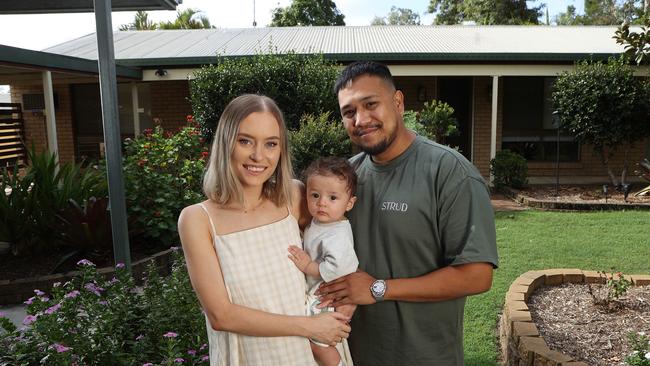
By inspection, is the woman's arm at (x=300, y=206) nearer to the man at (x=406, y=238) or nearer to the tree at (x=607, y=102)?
the man at (x=406, y=238)

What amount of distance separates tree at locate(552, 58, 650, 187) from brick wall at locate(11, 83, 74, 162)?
12509 millimetres

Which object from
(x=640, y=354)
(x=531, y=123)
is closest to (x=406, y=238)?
(x=640, y=354)

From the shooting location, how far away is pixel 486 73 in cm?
1180

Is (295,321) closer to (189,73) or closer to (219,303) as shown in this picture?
(219,303)

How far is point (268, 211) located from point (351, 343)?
25.7 inches

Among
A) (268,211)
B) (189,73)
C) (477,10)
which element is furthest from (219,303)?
(477,10)

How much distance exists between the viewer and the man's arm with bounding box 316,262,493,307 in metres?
1.87

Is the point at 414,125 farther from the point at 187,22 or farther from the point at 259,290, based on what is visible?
the point at 187,22

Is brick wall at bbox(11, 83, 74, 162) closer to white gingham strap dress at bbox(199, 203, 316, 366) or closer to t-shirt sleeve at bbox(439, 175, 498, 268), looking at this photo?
white gingham strap dress at bbox(199, 203, 316, 366)

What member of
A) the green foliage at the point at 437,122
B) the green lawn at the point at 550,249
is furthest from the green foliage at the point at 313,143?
the green lawn at the point at 550,249

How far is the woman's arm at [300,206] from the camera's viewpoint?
82.4 inches

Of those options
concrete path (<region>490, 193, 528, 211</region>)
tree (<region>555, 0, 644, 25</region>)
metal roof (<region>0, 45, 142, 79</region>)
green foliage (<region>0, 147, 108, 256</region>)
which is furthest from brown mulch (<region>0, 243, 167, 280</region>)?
tree (<region>555, 0, 644, 25</region>)

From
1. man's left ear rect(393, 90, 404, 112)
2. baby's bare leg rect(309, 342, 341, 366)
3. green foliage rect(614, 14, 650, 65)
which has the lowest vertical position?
baby's bare leg rect(309, 342, 341, 366)

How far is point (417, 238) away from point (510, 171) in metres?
9.93
